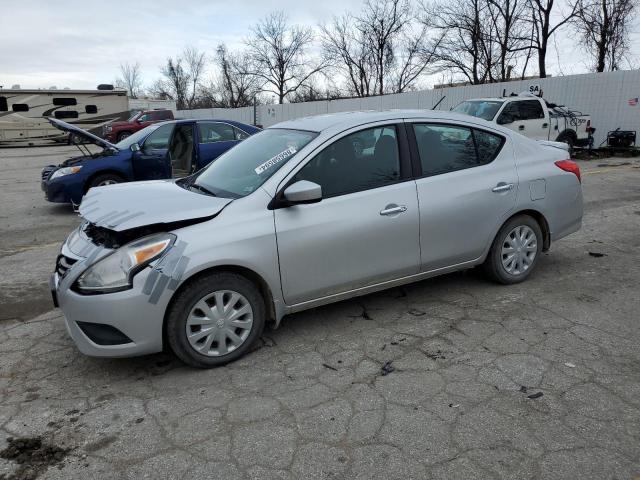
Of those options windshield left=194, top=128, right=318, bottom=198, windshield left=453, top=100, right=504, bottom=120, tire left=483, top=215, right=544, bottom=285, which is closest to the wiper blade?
windshield left=194, top=128, right=318, bottom=198

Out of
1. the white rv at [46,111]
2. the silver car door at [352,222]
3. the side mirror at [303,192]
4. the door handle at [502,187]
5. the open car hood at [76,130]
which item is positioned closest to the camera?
the side mirror at [303,192]

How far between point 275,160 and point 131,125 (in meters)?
23.5

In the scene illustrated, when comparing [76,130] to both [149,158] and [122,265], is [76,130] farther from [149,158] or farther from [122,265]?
[122,265]

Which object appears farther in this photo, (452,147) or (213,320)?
(452,147)

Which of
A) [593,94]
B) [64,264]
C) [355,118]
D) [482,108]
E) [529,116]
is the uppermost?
[593,94]

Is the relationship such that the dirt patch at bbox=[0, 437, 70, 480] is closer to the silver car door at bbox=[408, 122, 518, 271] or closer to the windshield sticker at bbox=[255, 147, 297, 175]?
the windshield sticker at bbox=[255, 147, 297, 175]

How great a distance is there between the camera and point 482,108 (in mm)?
13391

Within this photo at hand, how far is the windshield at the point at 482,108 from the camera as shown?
42.8 ft

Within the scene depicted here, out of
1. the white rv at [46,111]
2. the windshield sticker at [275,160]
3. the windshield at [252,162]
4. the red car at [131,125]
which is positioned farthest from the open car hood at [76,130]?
the white rv at [46,111]

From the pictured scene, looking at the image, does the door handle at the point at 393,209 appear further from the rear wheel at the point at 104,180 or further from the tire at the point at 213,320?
the rear wheel at the point at 104,180

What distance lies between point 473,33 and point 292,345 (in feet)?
101

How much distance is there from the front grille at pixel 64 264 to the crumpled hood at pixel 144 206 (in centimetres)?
30

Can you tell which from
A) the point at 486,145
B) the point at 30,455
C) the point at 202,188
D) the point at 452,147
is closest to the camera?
the point at 30,455

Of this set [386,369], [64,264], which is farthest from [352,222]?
[64,264]
